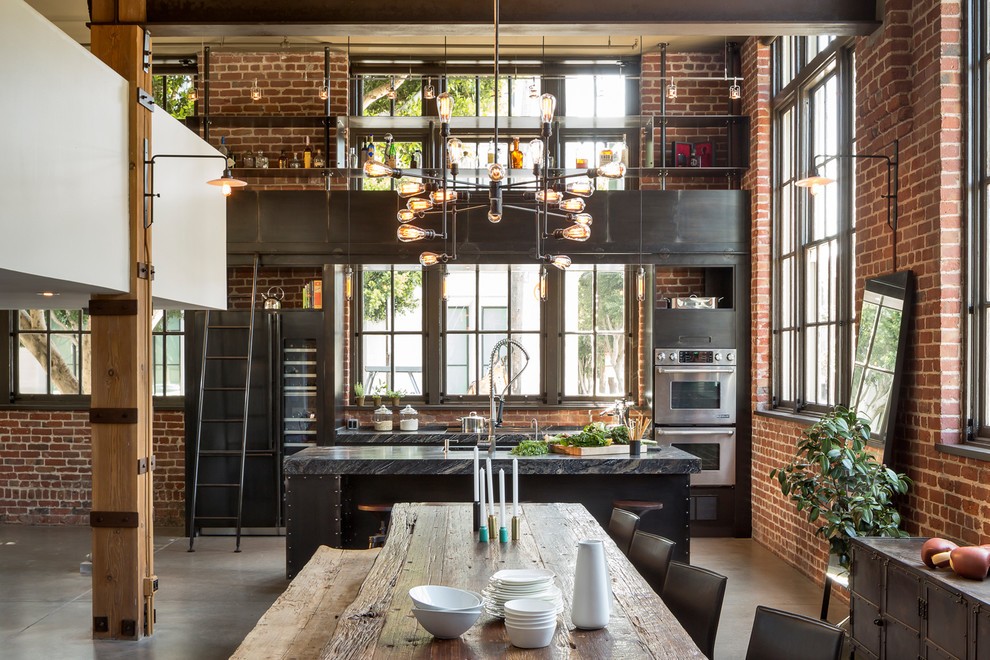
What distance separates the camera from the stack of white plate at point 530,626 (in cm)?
249

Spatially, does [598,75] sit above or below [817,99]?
above

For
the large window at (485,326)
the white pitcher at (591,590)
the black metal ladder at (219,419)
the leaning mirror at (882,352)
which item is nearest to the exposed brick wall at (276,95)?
the black metal ladder at (219,419)

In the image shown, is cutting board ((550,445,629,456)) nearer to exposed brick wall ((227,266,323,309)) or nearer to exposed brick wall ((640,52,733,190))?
exposed brick wall ((640,52,733,190))

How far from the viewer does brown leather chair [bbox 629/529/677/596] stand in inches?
156

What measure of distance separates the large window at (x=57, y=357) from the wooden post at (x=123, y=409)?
153 inches

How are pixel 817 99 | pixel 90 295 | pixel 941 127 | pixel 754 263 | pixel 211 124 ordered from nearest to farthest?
pixel 941 127 → pixel 90 295 → pixel 817 99 → pixel 754 263 → pixel 211 124

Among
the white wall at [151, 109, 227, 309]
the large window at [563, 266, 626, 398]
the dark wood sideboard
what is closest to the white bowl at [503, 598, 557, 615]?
the dark wood sideboard

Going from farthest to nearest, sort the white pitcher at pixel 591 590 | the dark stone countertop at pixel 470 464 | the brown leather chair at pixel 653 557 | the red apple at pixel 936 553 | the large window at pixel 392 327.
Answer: the large window at pixel 392 327 → the dark stone countertop at pixel 470 464 → the brown leather chair at pixel 653 557 → the red apple at pixel 936 553 → the white pitcher at pixel 591 590

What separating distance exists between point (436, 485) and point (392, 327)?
3074 mm

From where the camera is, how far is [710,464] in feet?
26.0

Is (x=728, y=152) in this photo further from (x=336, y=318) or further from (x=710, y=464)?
(x=336, y=318)

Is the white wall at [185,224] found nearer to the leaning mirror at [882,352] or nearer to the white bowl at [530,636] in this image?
the white bowl at [530,636]

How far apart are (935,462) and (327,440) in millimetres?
5234

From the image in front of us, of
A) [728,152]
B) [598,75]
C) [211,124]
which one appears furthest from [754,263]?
[211,124]
